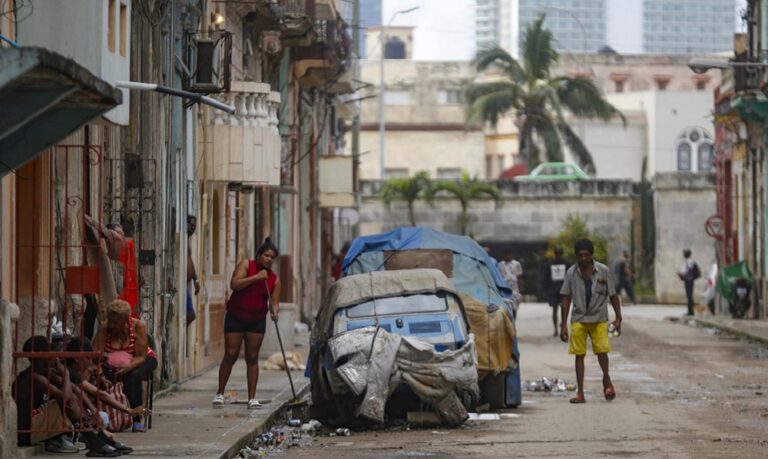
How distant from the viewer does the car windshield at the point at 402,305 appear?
59.0 ft

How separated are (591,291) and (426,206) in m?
42.0

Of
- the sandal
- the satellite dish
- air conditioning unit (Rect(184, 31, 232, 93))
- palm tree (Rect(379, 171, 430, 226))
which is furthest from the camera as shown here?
palm tree (Rect(379, 171, 430, 226))

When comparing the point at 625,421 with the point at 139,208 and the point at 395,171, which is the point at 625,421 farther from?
the point at 395,171

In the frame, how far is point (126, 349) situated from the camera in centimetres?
1560

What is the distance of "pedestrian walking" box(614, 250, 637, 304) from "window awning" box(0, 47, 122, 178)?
44297mm

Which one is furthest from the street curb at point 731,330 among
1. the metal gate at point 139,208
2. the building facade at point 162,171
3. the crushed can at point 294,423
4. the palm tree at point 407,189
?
the palm tree at point 407,189

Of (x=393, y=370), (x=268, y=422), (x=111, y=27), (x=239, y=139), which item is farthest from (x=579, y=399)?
(x=239, y=139)

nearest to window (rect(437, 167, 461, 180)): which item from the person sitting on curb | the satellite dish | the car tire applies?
the satellite dish

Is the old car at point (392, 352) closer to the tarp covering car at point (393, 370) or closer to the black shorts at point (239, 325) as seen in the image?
the tarp covering car at point (393, 370)

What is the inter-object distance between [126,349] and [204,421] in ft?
6.34

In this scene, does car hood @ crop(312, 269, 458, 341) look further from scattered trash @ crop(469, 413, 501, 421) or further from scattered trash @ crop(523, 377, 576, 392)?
scattered trash @ crop(523, 377, 576, 392)

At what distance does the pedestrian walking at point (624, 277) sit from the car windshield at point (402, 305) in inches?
1479

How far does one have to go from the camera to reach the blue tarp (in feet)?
68.7

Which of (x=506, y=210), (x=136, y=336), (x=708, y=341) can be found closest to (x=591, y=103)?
(x=506, y=210)
